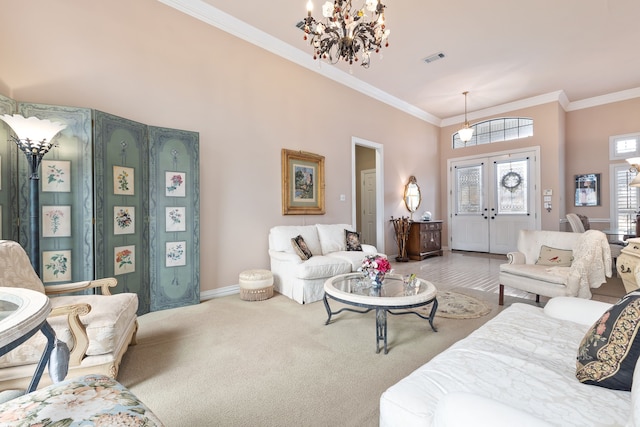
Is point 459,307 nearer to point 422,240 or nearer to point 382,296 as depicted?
point 382,296

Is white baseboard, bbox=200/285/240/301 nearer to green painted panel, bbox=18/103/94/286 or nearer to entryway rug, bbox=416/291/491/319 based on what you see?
green painted panel, bbox=18/103/94/286

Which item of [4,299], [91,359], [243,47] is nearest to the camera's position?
[4,299]

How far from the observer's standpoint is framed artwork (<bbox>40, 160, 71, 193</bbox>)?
2.52 metres

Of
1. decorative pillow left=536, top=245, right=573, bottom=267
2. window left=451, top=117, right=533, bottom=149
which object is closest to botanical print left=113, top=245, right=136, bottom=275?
decorative pillow left=536, top=245, right=573, bottom=267

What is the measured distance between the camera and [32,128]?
2234mm

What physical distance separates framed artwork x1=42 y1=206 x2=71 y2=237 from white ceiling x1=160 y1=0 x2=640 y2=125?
8.79 ft

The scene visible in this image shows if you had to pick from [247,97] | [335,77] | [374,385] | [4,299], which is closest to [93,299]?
[4,299]

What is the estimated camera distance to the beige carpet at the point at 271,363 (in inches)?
63.9

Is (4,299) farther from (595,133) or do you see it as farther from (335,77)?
(595,133)

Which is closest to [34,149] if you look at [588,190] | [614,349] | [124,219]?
[124,219]

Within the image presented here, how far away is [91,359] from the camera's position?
1750mm

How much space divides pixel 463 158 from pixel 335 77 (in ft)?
14.5

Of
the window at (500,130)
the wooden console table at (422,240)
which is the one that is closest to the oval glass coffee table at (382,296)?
the wooden console table at (422,240)

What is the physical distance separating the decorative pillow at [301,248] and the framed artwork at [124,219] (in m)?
1.89
